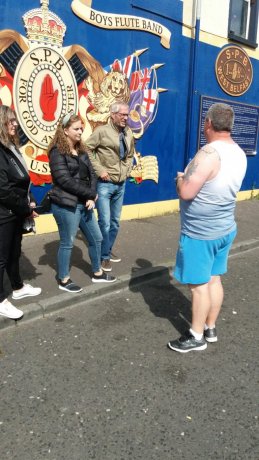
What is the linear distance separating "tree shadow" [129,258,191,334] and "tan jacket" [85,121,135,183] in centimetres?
117

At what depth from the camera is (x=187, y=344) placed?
3.18m

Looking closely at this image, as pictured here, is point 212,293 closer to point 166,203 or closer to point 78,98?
point 78,98

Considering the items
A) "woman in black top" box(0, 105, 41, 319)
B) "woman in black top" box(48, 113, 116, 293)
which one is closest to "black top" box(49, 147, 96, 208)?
"woman in black top" box(48, 113, 116, 293)

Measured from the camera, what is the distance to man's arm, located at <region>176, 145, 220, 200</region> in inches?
106

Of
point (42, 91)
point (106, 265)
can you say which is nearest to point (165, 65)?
point (42, 91)

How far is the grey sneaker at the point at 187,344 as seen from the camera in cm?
318

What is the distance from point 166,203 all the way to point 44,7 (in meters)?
4.07

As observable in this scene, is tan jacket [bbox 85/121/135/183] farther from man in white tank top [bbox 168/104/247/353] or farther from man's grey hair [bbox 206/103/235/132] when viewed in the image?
man's grey hair [bbox 206/103/235/132]

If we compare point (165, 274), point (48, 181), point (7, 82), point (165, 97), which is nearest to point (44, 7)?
point (7, 82)

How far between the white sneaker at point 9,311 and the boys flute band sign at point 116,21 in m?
4.46

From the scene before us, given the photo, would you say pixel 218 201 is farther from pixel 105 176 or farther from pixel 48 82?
pixel 48 82

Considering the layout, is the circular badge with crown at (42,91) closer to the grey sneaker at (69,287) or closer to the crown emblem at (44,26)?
the crown emblem at (44,26)

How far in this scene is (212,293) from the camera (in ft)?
10.5

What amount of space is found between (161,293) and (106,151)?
1682mm
